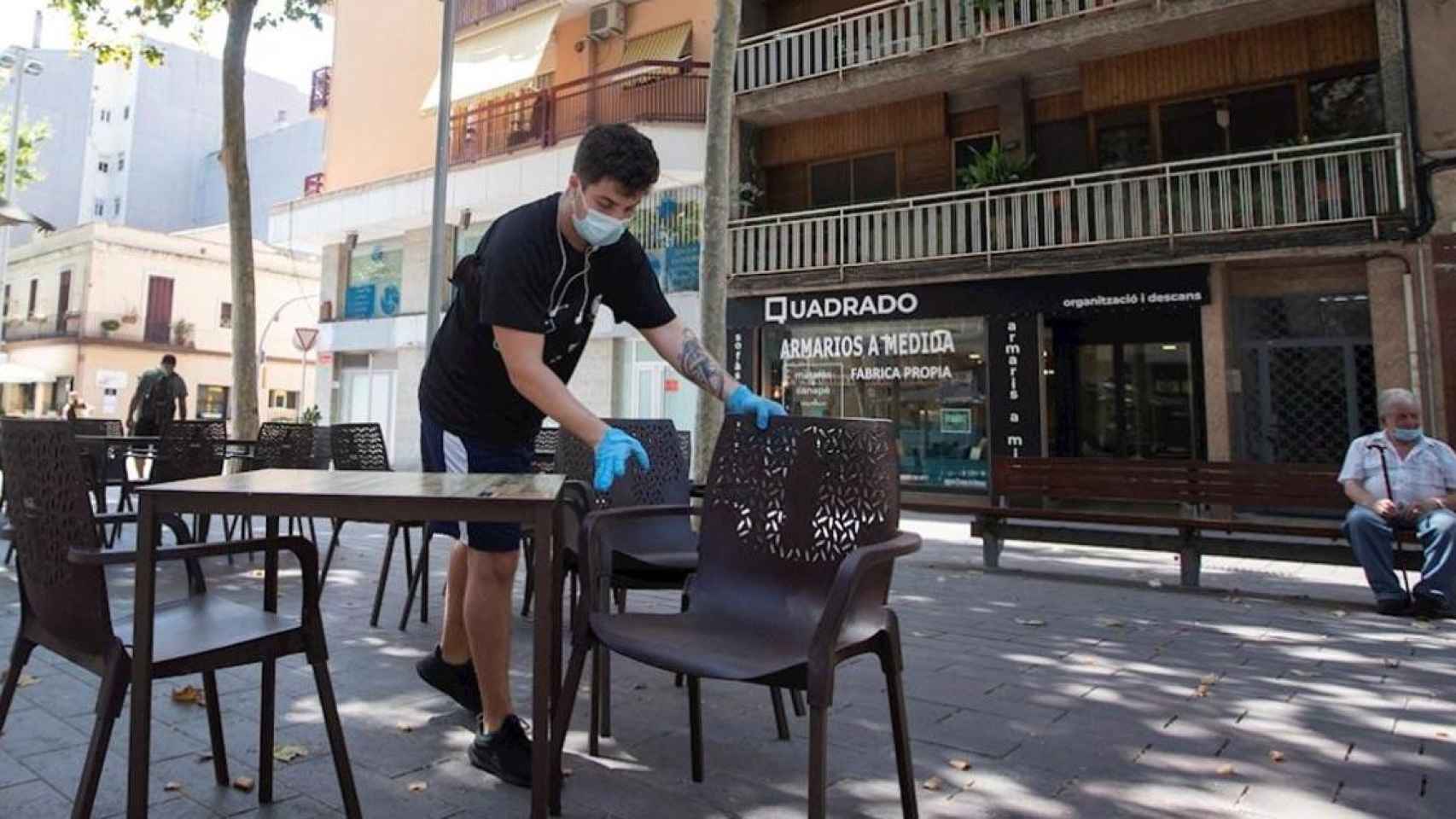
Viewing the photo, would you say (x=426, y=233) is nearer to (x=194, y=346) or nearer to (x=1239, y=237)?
(x=1239, y=237)

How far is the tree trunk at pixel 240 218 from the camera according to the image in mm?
9000

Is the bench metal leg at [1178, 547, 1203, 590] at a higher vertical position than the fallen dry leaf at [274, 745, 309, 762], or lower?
higher

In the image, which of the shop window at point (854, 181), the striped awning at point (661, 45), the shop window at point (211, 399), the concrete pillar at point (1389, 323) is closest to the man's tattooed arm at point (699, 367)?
the concrete pillar at point (1389, 323)

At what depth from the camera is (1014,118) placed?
45.1 ft

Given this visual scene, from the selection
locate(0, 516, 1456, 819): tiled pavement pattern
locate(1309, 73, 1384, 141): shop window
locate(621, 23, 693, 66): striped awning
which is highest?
locate(621, 23, 693, 66): striped awning

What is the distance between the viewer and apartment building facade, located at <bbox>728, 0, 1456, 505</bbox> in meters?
10.8

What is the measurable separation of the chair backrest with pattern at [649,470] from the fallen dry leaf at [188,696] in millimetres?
1647

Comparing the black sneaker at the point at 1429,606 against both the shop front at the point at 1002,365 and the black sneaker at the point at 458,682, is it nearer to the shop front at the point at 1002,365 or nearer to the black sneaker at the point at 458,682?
the black sneaker at the point at 458,682

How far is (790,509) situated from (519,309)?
100 centimetres

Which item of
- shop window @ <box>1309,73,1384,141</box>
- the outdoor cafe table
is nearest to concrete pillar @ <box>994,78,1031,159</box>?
shop window @ <box>1309,73,1384,141</box>

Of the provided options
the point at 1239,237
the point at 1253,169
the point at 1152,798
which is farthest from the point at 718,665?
the point at 1253,169

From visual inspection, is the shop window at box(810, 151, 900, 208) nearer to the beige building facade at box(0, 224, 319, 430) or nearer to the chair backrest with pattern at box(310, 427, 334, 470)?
the chair backrest with pattern at box(310, 427, 334, 470)

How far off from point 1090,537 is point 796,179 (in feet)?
36.4

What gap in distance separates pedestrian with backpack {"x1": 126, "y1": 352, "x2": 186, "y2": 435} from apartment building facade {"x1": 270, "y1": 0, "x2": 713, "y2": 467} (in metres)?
7.67
